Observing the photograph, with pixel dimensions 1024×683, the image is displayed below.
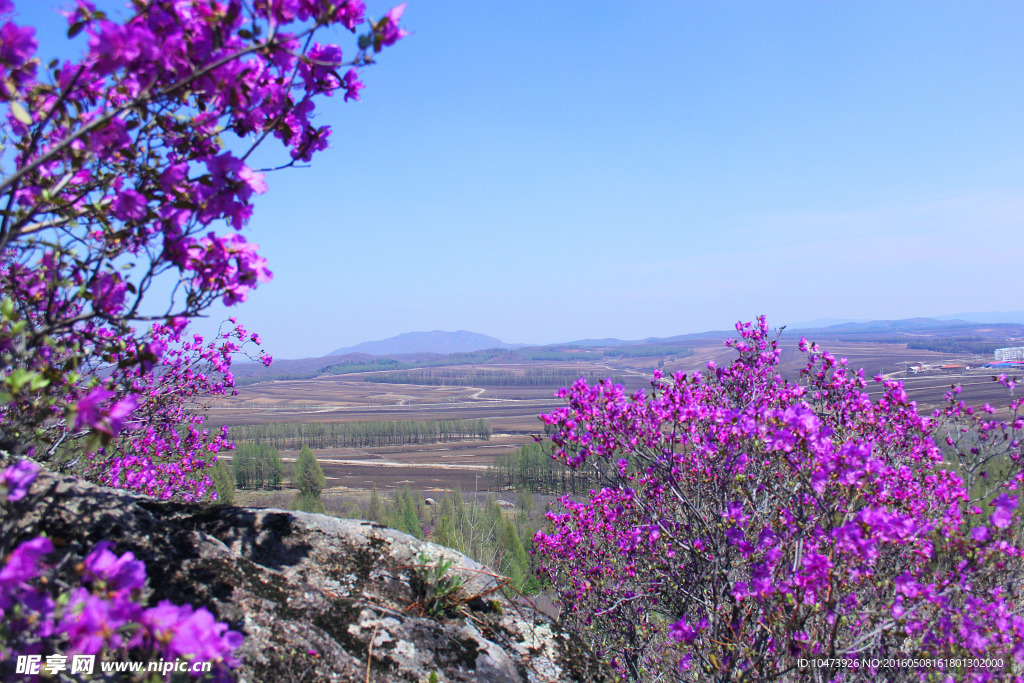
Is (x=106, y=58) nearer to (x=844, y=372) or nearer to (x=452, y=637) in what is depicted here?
(x=452, y=637)

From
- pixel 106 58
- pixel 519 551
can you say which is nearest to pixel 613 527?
pixel 106 58

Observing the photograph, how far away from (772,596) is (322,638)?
10.2ft

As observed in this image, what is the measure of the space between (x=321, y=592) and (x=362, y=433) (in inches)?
6412

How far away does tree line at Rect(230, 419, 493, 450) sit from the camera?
151 m

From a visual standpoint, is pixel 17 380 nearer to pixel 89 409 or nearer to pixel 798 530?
pixel 89 409

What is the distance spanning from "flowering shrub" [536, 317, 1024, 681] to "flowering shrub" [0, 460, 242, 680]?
11.7ft

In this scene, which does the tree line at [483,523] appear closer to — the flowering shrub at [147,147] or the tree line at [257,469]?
the flowering shrub at [147,147]

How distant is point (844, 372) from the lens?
24.0 feet

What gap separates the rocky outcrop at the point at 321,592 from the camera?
301 cm

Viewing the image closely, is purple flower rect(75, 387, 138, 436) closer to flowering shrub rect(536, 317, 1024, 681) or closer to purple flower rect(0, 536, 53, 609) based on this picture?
purple flower rect(0, 536, 53, 609)

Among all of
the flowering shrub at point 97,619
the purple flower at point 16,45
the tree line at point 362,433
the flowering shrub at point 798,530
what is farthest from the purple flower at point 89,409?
the tree line at point 362,433

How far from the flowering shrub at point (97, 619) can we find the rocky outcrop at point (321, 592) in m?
1.22

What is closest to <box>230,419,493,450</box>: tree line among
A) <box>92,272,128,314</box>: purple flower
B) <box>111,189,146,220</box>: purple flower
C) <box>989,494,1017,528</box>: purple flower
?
<box>989,494,1017,528</box>: purple flower

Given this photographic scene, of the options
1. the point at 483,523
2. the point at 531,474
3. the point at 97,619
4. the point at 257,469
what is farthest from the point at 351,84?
the point at 257,469
